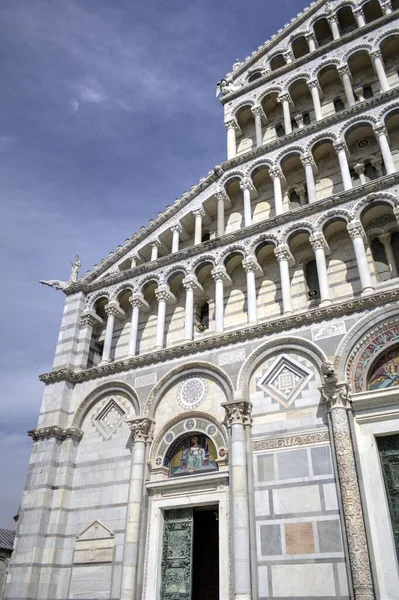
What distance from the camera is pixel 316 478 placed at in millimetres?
10805

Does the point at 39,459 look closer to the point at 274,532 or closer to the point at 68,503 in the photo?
the point at 68,503

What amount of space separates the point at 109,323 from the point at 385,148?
974 centimetres

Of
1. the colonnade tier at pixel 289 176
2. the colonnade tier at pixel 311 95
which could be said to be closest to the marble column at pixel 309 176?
the colonnade tier at pixel 289 176

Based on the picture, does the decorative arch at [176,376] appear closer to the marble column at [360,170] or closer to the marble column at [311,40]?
the marble column at [360,170]

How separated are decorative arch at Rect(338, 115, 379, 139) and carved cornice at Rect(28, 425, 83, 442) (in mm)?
11619

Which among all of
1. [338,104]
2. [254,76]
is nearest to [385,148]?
[338,104]

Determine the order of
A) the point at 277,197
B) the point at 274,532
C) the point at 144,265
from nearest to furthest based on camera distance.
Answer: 1. the point at 274,532
2. the point at 277,197
3. the point at 144,265

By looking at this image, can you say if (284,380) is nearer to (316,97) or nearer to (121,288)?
(121,288)

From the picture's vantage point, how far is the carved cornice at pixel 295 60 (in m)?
17.1

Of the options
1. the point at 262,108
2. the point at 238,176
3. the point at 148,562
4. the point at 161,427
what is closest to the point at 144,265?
the point at 238,176

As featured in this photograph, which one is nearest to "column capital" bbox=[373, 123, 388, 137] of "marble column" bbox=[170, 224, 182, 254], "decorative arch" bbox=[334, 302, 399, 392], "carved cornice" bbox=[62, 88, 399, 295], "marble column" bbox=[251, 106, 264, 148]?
"carved cornice" bbox=[62, 88, 399, 295]

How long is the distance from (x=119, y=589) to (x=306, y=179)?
12.1m

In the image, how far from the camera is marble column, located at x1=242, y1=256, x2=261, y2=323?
1381 cm

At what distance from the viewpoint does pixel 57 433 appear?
1484cm
